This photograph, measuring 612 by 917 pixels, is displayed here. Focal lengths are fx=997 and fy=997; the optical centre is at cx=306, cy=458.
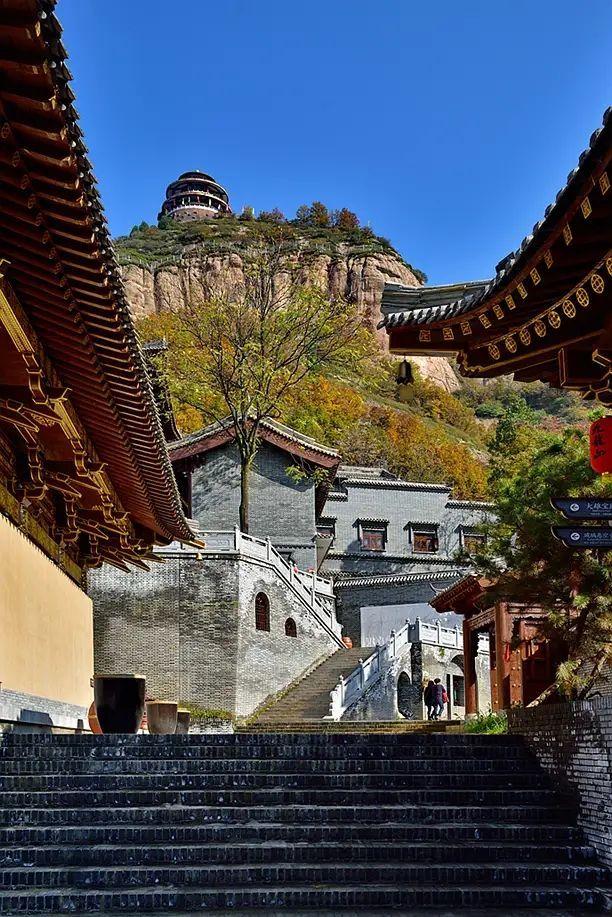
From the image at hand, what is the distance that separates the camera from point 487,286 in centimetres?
723

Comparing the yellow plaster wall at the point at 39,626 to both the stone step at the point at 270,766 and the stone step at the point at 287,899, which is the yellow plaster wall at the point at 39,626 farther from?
the stone step at the point at 287,899

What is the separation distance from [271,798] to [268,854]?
3.56ft

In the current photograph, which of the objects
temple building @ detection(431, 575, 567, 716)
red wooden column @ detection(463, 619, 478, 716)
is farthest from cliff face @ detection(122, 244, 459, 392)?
temple building @ detection(431, 575, 567, 716)

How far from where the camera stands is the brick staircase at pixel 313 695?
24.7m

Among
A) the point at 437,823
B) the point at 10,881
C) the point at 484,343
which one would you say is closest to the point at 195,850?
the point at 10,881

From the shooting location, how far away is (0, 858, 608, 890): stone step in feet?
21.7

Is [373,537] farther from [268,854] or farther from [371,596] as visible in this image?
[268,854]

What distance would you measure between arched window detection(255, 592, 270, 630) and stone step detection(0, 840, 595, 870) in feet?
68.3

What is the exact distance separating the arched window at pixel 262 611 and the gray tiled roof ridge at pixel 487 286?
67.2 ft

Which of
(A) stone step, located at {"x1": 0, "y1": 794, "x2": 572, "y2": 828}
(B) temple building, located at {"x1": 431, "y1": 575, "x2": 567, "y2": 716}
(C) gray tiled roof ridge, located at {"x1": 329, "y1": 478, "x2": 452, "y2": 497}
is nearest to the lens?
(A) stone step, located at {"x1": 0, "y1": 794, "x2": 572, "y2": 828}

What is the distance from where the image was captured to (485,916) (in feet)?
20.0

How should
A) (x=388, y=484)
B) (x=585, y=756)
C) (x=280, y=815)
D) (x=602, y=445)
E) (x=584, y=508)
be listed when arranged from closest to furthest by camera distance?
(x=584, y=508), (x=602, y=445), (x=585, y=756), (x=280, y=815), (x=388, y=484)

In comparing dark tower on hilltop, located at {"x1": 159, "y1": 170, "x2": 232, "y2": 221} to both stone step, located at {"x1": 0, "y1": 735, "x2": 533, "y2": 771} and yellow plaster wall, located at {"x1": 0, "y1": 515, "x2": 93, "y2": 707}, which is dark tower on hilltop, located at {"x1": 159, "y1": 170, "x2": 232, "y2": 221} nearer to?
yellow plaster wall, located at {"x1": 0, "y1": 515, "x2": 93, "y2": 707}

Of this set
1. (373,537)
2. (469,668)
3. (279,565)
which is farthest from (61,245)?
(373,537)
